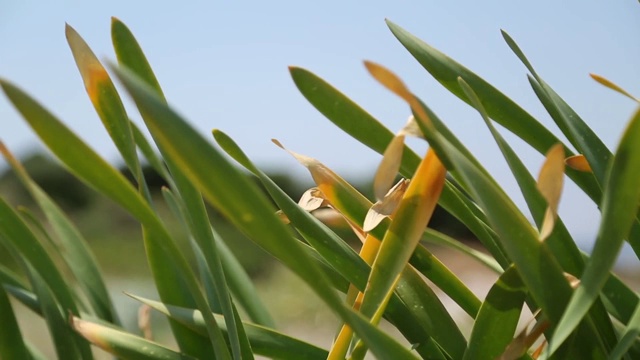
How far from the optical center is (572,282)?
20 centimetres

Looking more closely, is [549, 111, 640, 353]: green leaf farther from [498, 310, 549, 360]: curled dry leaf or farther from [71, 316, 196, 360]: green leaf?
[71, 316, 196, 360]: green leaf

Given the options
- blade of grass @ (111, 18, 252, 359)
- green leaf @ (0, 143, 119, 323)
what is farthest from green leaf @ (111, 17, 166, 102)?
green leaf @ (0, 143, 119, 323)

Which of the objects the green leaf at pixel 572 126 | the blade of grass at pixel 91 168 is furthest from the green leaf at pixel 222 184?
the green leaf at pixel 572 126

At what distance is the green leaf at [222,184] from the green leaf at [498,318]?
7 cm

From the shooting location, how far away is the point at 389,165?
0.59 ft

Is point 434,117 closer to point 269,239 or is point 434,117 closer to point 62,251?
point 269,239

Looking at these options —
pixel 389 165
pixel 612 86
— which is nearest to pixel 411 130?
pixel 389 165

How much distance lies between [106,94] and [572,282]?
0.14 meters

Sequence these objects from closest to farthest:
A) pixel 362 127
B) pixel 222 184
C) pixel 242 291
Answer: pixel 222 184 → pixel 362 127 → pixel 242 291

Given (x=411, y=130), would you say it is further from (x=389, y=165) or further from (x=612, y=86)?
(x=612, y=86)

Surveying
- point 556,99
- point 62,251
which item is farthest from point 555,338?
point 62,251

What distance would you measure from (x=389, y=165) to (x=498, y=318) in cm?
6

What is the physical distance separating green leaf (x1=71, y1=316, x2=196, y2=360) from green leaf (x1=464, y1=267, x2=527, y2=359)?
101 mm

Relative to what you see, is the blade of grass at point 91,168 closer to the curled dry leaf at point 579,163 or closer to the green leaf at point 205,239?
the green leaf at point 205,239
